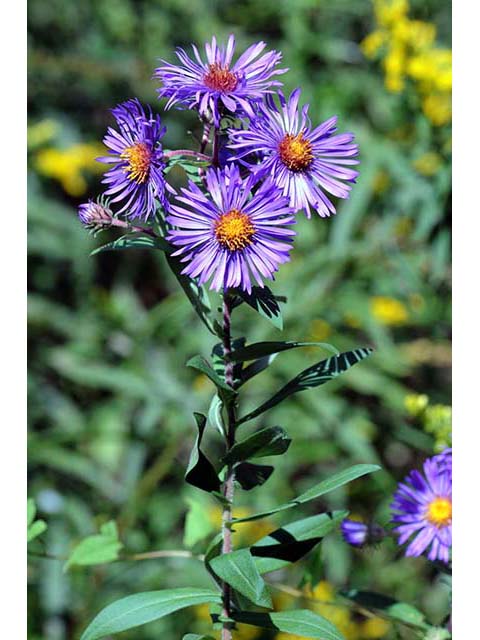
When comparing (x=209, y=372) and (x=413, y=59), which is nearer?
(x=209, y=372)

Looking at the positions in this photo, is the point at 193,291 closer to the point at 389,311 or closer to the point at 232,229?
the point at 232,229

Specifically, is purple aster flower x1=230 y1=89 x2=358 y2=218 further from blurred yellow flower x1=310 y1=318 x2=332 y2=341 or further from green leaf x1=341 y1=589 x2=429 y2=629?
blurred yellow flower x1=310 y1=318 x2=332 y2=341

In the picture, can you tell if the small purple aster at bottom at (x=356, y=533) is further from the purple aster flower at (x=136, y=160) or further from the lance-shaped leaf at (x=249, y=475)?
the purple aster flower at (x=136, y=160)

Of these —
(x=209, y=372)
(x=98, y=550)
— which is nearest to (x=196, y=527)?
(x=98, y=550)

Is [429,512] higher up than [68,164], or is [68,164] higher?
[68,164]
